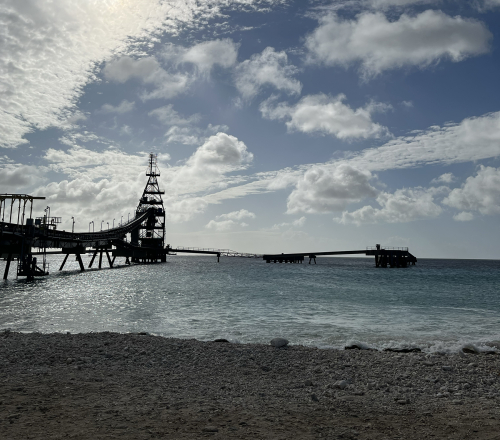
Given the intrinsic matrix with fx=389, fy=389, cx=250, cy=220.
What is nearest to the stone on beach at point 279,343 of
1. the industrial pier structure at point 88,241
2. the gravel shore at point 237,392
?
the gravel shore at point 237,392

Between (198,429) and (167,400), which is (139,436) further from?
(167,400)

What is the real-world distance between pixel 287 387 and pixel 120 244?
94889 mm

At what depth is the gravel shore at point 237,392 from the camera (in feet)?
22.5

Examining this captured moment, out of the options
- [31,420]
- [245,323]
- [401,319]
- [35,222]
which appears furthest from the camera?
[35,222]

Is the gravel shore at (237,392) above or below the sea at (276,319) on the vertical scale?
above

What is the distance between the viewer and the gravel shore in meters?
6.86

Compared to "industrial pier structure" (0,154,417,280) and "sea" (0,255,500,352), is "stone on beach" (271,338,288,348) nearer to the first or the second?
"sea" (0,255,500,352)

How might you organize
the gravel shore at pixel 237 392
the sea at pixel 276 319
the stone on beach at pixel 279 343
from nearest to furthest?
1. the gravel shore at pixel 237 392
2. the stone on beach at pixel 279 343
3. the sea at pixel 276 319

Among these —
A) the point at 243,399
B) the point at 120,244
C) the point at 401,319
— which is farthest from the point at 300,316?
the point at 120,244

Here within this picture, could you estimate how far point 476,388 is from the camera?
32.1 ft

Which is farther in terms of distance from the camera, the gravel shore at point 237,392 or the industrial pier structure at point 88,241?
the industrial pier structure at point 88,241

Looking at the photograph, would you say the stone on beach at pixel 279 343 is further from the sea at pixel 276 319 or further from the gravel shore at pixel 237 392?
the sea at pixel 276 319

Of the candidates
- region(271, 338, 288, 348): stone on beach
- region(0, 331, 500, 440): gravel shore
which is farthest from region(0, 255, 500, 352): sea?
region(0, 331, 500, 440): gravel shore

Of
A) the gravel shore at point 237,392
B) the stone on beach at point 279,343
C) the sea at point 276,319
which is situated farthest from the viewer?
the sea at point 276,319
